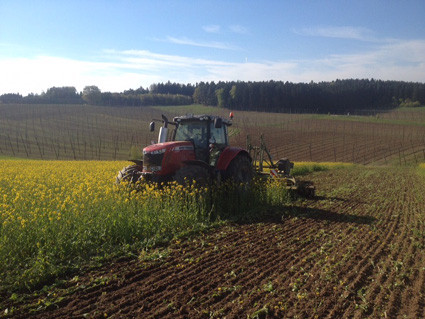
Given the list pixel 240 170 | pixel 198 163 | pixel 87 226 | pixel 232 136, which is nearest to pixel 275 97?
pixel 232 136

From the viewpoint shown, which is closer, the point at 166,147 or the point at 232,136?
the point at 166,147

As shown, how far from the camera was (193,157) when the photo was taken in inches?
337

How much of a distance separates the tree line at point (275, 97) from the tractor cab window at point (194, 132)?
6358 centimetres

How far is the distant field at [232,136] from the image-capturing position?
3409cm

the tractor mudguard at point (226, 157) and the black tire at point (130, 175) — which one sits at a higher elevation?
the tractor mudguard at point (226, 157)

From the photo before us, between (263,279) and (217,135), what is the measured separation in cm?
513

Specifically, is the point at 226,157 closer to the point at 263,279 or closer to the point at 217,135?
the point at 217,135

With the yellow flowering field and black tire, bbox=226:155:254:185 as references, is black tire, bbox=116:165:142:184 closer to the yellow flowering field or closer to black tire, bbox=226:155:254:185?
the yellow flowering field

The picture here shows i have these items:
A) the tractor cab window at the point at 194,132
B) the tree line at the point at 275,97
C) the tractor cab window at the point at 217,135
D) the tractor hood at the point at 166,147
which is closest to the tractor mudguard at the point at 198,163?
the tractor hood at the point at 166,147

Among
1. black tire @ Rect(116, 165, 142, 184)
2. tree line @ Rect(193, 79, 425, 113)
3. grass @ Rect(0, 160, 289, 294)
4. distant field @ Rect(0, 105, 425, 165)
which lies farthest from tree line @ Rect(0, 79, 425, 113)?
grass @ Rect(0, 160, 289, 294)

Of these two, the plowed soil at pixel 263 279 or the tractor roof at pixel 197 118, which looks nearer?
Result: the plowed soil at pixel 263 279

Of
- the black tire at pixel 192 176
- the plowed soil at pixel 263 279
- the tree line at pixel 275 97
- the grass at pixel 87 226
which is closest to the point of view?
the plowed soil at pixel 263 279

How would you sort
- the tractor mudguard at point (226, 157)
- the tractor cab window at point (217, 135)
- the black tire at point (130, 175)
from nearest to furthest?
1. the black tire at point (130, 175)
2. the tractor mudguard at point (226, 157)
3. the tractor cab window at point (217, 135)

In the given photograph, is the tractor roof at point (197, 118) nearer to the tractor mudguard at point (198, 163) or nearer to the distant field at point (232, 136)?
the tractor mudguard at point (198, 163)
